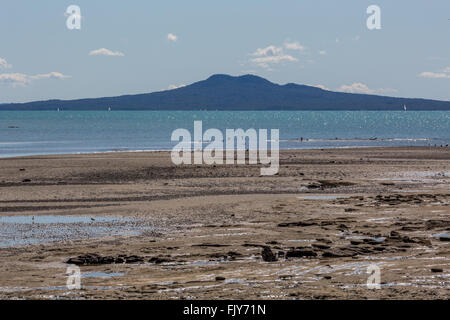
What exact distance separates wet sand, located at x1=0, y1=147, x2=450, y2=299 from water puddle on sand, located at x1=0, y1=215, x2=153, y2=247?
0.05m

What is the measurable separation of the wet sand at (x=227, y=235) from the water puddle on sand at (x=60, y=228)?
0.16 feet

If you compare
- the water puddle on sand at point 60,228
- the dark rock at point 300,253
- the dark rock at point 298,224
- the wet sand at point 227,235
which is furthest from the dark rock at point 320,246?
the water puddle on sand at point 60,228

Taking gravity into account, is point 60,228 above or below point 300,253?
below

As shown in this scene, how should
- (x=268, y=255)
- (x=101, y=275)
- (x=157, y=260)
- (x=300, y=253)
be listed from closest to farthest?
1. (x=101, y=275)
2. (x=157, y=260)
3. (x=268, y=255)
4. (x=300, y=253)

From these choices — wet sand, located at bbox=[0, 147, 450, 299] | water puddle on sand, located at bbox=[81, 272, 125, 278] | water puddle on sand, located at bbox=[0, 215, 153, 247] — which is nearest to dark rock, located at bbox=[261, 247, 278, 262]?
wet sand, located at bbox=[0, 147, 450, 299]

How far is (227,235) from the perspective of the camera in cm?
1831

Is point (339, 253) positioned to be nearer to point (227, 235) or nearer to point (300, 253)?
point (300, 253)

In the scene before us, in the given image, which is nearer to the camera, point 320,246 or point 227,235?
point 320,246

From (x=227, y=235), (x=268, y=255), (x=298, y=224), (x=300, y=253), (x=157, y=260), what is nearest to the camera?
(x=157, y=260)

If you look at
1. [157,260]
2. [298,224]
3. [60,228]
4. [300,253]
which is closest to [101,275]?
[157,260]

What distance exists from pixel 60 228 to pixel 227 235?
4.64 m

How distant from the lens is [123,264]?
48.6 ft
